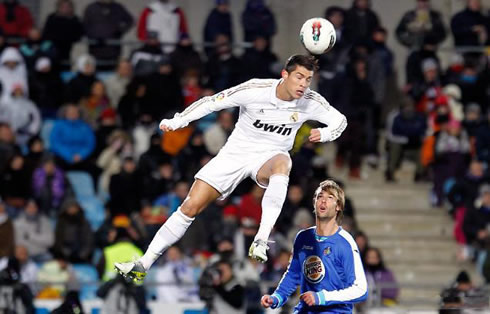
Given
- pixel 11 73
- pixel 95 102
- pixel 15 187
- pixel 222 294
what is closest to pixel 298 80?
pixel 222 294

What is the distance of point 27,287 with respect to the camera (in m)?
15.1

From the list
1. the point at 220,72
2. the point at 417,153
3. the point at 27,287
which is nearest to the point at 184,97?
the point at 220,72

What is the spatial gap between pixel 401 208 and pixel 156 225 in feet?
14.3

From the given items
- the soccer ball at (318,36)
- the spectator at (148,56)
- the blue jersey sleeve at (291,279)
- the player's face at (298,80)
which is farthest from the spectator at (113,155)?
the blue jersey sleeve at (291,279)

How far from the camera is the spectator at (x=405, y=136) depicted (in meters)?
19.8

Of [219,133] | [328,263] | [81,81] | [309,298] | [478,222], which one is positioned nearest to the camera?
[309,298]

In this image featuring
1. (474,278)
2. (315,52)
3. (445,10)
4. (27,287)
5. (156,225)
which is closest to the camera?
(315,52)

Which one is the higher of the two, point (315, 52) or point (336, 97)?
point (315, 52)

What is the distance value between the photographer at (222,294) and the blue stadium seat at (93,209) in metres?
3.16

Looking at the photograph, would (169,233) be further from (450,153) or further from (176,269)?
(450,153)

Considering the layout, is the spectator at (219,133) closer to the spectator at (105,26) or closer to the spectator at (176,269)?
the spectator at (176,269)

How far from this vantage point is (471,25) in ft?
68.9

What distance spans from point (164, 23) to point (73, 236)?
13.9 ft

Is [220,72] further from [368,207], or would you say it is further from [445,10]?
[445,10]
